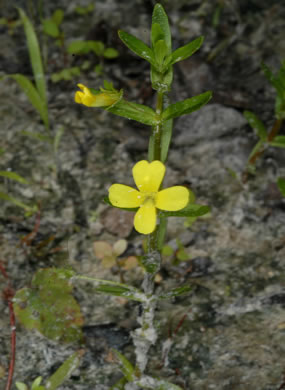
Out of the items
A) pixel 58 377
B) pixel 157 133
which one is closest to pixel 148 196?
pixel 157 133

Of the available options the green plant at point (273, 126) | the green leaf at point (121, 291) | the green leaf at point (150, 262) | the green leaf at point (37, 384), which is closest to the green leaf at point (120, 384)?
the green leaf at point (37, 384)

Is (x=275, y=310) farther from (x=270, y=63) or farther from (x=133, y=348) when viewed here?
(x=270, y=63)

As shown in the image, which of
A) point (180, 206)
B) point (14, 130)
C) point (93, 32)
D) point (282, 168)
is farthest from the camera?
point (93, 32)

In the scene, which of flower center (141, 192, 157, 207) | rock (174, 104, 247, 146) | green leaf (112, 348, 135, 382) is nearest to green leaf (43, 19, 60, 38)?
rock (174, 104, 247, 146)

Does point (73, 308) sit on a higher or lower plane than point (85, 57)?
lower

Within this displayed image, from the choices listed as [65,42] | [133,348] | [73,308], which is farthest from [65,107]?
[133,348]
